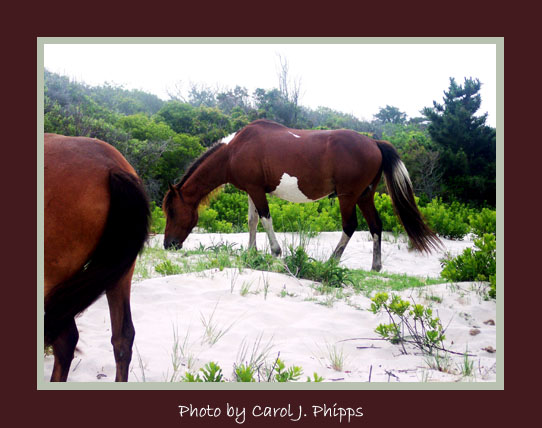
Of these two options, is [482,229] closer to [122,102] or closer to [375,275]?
[375,275]

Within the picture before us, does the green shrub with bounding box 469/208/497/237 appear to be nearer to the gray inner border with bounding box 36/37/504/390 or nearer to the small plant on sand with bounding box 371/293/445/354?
the small plant on sand with bounding box 371/293/445/354

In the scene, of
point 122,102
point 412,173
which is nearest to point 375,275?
point 412,173

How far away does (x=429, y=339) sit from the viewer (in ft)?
8.83

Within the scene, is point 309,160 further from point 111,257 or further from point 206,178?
point 111,257

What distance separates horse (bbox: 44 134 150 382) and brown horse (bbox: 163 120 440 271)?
3542mm

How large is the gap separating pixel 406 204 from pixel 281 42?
3.53 meters

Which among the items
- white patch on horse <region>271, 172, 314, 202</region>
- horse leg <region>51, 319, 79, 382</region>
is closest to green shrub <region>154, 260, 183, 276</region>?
white patch on horse <region>271, 172, 314, 202</region>

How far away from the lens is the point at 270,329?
283 cm

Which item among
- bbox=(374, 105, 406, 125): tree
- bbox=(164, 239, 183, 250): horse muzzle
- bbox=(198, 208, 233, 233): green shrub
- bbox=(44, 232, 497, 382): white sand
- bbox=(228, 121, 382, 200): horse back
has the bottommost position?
bbox=(44, 232, 497, 382): white sand

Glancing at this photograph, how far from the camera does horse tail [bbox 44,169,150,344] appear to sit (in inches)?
71.4

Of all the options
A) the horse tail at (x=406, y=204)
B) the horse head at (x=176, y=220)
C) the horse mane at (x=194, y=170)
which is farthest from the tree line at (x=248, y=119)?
the horse head at (x=176, y=220)

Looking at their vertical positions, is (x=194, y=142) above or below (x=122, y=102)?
below

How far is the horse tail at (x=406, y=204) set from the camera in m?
5.27

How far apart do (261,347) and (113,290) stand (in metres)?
0.99
